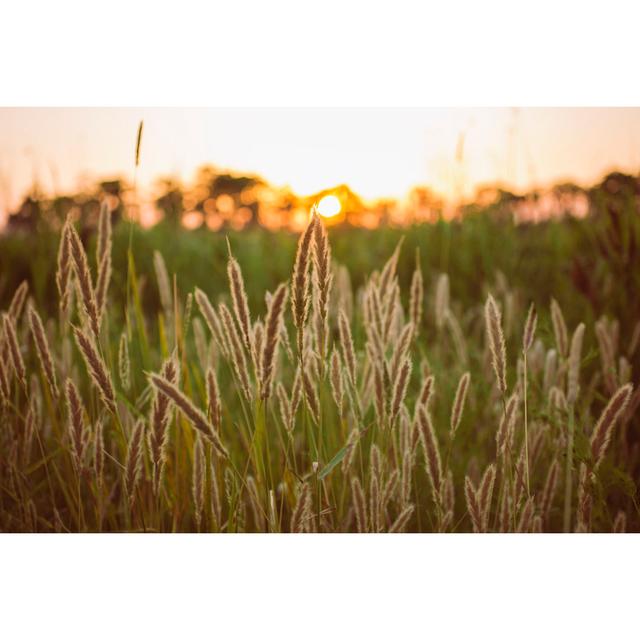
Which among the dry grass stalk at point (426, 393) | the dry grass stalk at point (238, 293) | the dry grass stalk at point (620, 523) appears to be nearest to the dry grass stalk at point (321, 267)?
the dry grass stalk at point (238, 293)

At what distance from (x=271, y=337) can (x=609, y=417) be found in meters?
0.64

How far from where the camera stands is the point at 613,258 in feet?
5.56

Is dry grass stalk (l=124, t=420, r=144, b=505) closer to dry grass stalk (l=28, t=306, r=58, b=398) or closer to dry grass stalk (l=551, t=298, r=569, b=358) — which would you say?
dry grass stalk (l=28, t=306, r=58, b=398)

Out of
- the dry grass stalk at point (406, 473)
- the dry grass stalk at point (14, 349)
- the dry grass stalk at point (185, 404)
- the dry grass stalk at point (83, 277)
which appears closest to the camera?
the dry grass stalk at point (185, 404)

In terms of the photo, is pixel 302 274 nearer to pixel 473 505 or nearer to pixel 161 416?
pixel 161 416

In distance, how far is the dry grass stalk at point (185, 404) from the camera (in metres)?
0.89

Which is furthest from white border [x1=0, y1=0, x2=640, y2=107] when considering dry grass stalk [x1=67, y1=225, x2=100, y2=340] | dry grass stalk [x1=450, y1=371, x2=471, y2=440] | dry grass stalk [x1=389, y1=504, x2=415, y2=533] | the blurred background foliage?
dry grass stalk [x1=389, y1=504, x2=415, y2=533]

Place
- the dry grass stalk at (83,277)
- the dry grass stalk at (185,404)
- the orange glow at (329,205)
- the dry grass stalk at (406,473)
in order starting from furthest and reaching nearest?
the orange glow at (329,205), the dry grass stalk at (406,473), the dry grass stalk at (83,277), the dry grass stalk at (185,404)

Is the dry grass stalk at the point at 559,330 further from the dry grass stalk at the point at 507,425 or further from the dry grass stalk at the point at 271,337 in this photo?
the dry grass stalk at the point at 271,337

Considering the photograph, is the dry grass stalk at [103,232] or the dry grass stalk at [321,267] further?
the dry grass stalk at [103,232]

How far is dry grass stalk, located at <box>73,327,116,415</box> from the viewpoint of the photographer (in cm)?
97
